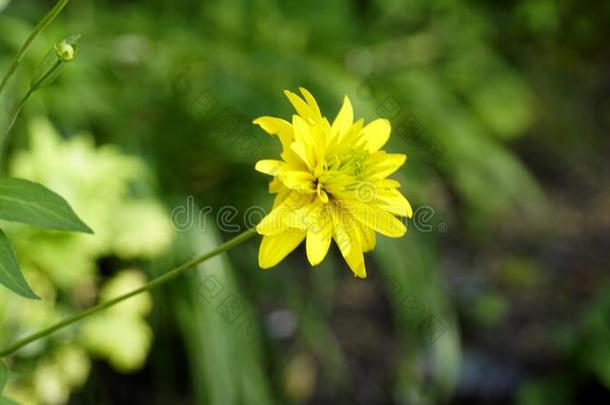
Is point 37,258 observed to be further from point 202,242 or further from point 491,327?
point 491,327

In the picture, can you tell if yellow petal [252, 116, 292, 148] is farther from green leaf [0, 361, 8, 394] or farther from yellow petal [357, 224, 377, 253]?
green leaf [0, 361, 8, 394]

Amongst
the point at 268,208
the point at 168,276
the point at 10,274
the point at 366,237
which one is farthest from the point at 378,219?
the point at 268,208

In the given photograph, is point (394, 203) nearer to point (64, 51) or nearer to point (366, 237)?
point (366, 237)

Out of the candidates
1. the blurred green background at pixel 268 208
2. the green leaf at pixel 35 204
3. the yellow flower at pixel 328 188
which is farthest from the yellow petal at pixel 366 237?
the blurred green background at pixel 268 208

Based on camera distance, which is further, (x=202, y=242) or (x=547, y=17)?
(x=547, y=17)

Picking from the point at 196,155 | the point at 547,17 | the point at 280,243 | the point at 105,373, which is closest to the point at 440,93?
the point at 547,17
